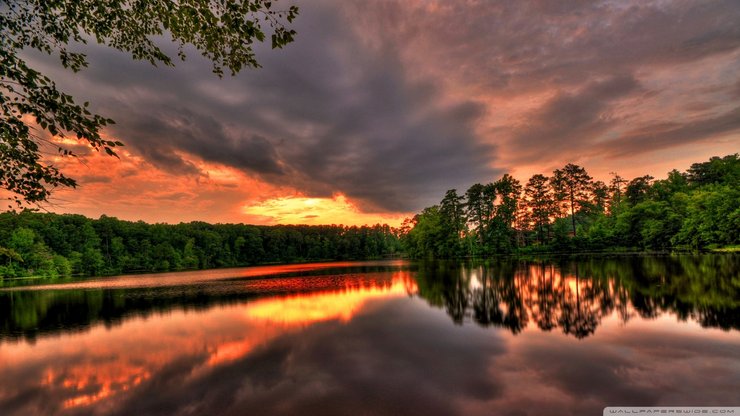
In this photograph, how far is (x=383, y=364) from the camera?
32.1 ft

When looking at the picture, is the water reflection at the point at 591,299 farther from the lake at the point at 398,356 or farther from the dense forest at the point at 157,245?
the dense forest at the point at 157,245

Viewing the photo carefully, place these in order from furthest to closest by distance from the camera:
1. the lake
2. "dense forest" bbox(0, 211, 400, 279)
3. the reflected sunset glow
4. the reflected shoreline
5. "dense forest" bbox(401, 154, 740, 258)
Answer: "dense forest" bbox(0, 211, 400, 279) < "dense forest" bbox(401, 154, 740, 258) < the reflected sunset glow < the reflected shoreline < the lake

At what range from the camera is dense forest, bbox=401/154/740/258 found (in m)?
46.3

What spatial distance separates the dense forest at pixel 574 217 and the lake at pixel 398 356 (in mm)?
35428

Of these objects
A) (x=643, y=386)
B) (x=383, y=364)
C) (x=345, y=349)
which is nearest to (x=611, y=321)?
(x=643, y=386)

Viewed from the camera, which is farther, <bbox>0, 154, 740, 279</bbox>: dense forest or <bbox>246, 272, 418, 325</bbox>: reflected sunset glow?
<bbox>0, 154, 740, 279</bbox>: dense forest

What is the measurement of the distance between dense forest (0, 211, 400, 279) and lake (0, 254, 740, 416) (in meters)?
55.9

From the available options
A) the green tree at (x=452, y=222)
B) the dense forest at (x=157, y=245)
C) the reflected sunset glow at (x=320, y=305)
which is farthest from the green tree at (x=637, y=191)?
the dense forest at (x=157, y=245)

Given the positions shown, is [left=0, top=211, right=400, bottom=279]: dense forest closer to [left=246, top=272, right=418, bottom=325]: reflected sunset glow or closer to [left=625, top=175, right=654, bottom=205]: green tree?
[left=246, top=272, right=418, bottom=325]: reflected sunset glow

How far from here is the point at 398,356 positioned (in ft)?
34.3

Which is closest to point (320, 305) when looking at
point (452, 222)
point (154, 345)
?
point (154, 345)

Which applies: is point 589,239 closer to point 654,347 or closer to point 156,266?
point 654,347

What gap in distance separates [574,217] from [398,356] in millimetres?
67658

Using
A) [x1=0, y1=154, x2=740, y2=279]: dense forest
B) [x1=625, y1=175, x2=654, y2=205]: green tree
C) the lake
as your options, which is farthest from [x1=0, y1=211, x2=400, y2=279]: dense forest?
[x1=625, y1=175, x2=654, y2=205]: green tree
